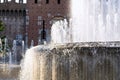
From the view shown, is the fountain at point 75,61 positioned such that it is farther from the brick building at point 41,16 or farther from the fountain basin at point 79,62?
the brick building at point 41,16

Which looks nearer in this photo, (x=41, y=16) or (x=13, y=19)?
(x=41, y=16)

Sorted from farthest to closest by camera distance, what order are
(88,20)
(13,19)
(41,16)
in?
(13,19)
(41,16)
(88,20)

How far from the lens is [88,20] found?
1586 inches

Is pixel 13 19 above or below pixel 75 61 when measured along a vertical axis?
above

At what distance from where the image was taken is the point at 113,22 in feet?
121

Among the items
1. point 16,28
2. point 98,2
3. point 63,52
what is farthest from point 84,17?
point 63,52

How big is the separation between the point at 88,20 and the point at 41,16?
7.48 metres

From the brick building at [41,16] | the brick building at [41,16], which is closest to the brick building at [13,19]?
the brick building at [41,16]

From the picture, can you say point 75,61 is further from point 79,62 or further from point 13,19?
point 13,19

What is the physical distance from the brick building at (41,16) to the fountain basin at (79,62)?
125 feet

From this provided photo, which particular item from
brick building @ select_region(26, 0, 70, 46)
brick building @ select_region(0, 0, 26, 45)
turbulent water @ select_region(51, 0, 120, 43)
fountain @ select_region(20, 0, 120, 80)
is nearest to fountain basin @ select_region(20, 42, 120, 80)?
fountain @ select_region(20, 0, 120, 80)

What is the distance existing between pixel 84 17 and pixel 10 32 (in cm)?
1138

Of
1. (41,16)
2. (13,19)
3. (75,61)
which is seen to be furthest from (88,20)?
(75,61)

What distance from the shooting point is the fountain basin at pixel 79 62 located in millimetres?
7266
